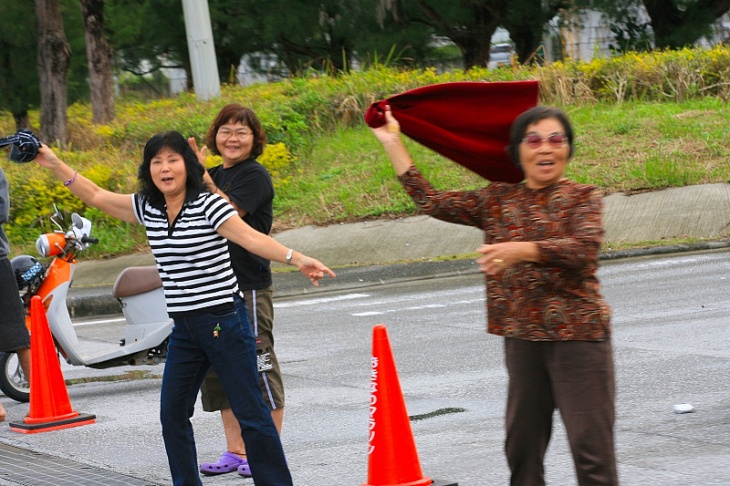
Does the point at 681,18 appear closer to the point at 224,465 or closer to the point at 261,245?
the point at 224,465

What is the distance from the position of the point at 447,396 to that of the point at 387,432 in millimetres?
2832

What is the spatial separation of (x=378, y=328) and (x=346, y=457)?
1479 millimetres

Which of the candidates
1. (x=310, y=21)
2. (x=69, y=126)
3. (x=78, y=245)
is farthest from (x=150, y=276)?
(x=310, y=21)

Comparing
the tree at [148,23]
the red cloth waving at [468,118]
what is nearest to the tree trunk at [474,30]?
the tree at [148,23]

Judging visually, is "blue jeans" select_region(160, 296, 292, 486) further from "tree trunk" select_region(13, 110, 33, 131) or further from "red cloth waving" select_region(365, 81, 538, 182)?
"tree trunk" select_region(13, 110, 33, 131)

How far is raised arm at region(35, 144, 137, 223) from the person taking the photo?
220 inches

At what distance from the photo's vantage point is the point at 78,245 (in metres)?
8.68

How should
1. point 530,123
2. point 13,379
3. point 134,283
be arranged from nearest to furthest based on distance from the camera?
point 530,123 → point 13,379 → point 134,283

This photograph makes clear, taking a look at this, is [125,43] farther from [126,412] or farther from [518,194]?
[518,194]

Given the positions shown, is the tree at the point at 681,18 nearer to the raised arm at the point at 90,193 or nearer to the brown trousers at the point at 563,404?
the raised arm at the point at 90,193

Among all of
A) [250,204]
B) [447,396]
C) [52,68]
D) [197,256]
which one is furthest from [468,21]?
[197,256]

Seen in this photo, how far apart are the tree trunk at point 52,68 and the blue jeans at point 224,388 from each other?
713 inches

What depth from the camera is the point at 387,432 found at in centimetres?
505

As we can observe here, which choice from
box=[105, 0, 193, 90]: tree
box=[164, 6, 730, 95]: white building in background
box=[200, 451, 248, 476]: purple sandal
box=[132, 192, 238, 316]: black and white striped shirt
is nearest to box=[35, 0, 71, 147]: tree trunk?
box=[164, 6, 730, 95]: white building in background
